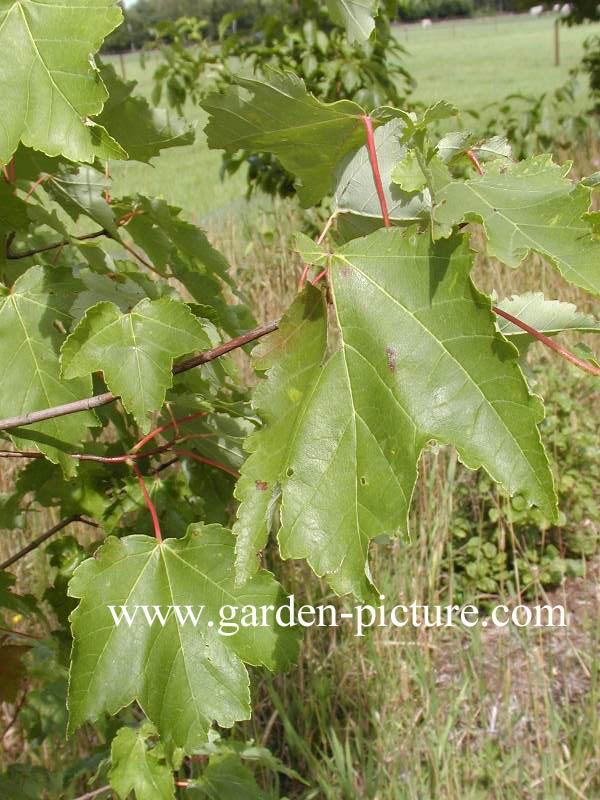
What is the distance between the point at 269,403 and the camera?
0.63 metres

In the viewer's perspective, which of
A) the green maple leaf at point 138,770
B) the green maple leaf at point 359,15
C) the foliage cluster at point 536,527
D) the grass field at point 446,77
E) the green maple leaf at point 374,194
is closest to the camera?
the green maple leaf at point 374,194

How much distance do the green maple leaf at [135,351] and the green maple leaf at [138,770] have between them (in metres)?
0.53

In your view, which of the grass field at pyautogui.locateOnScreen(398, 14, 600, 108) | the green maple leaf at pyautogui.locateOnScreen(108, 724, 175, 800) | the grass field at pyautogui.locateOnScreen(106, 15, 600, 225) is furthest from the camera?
the grass field at pyautogui.locateOnScreen(398, 14, 600, 108)

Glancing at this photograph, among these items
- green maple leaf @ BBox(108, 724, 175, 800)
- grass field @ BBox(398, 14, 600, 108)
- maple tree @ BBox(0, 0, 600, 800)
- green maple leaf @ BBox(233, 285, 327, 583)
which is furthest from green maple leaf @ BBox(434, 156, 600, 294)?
grass field @ BBox(398, 14, 600, 108)

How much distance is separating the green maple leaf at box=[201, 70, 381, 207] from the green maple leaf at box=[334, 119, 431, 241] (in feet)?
0.06

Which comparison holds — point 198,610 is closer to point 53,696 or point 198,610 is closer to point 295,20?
point 53,696

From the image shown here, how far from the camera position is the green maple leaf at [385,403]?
0.59 m

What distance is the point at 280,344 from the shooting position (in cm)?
64

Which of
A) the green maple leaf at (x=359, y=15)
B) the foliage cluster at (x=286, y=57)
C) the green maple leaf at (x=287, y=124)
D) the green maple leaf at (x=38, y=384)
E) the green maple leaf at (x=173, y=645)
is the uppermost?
the foliage cluster at (x=286, y=57)

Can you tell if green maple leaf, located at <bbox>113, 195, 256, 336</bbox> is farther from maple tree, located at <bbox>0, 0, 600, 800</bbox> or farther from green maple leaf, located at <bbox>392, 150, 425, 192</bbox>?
green maple leaf, located at <bbox>392, 150, 425, 192</bbox>

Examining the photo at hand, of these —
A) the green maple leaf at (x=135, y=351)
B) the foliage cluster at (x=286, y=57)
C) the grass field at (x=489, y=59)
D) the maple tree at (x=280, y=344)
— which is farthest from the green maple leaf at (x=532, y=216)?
the grass field at (x=489, y=59)

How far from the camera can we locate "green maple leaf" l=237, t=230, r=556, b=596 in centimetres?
59

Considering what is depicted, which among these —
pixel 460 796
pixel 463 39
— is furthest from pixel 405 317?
pixel 463 39

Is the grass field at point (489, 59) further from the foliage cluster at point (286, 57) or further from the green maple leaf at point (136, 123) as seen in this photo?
the green maple leaf at point (136, 123)
